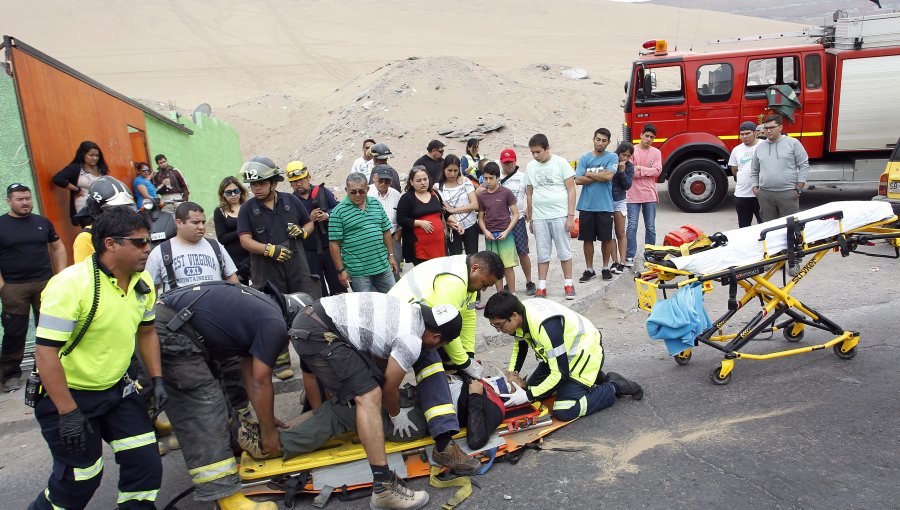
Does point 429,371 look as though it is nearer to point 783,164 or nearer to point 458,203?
point 458,203

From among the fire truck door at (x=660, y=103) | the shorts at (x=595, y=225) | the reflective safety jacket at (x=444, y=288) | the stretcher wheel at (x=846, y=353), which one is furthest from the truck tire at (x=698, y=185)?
the reflective safety jacket at (x=444, y=288)

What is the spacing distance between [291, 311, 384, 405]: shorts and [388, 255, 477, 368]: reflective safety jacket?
629 millimetres

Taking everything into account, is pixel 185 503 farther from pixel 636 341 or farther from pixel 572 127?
pixel 572 127

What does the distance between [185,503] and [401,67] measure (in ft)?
68.6

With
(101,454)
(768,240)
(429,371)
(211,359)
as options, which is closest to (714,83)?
(768,240)

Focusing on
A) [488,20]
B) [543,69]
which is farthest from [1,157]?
[488,20]

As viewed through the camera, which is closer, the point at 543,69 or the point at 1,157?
the point at 1,157

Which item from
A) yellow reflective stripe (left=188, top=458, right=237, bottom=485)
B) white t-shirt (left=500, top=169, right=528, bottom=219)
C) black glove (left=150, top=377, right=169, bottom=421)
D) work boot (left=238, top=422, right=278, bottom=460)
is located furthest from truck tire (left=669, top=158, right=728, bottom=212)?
black glove (left=150, top=377, right=169, bottom=421)

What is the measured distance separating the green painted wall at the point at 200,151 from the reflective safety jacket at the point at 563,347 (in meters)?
8.74

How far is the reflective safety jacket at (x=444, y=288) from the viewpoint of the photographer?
168 inches

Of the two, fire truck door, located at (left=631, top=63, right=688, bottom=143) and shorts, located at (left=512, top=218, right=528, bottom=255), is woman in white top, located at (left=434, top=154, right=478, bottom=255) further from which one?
fire truck door, located at (left=631, top=63, right=688, bottom=143)

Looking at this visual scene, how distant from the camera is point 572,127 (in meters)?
20.3

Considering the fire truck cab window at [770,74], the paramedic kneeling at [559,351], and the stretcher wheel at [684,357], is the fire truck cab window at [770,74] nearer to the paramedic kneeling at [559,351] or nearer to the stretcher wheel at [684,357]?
the stretcher wheel at [684,357]

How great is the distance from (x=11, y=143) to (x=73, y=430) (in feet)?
14.8
